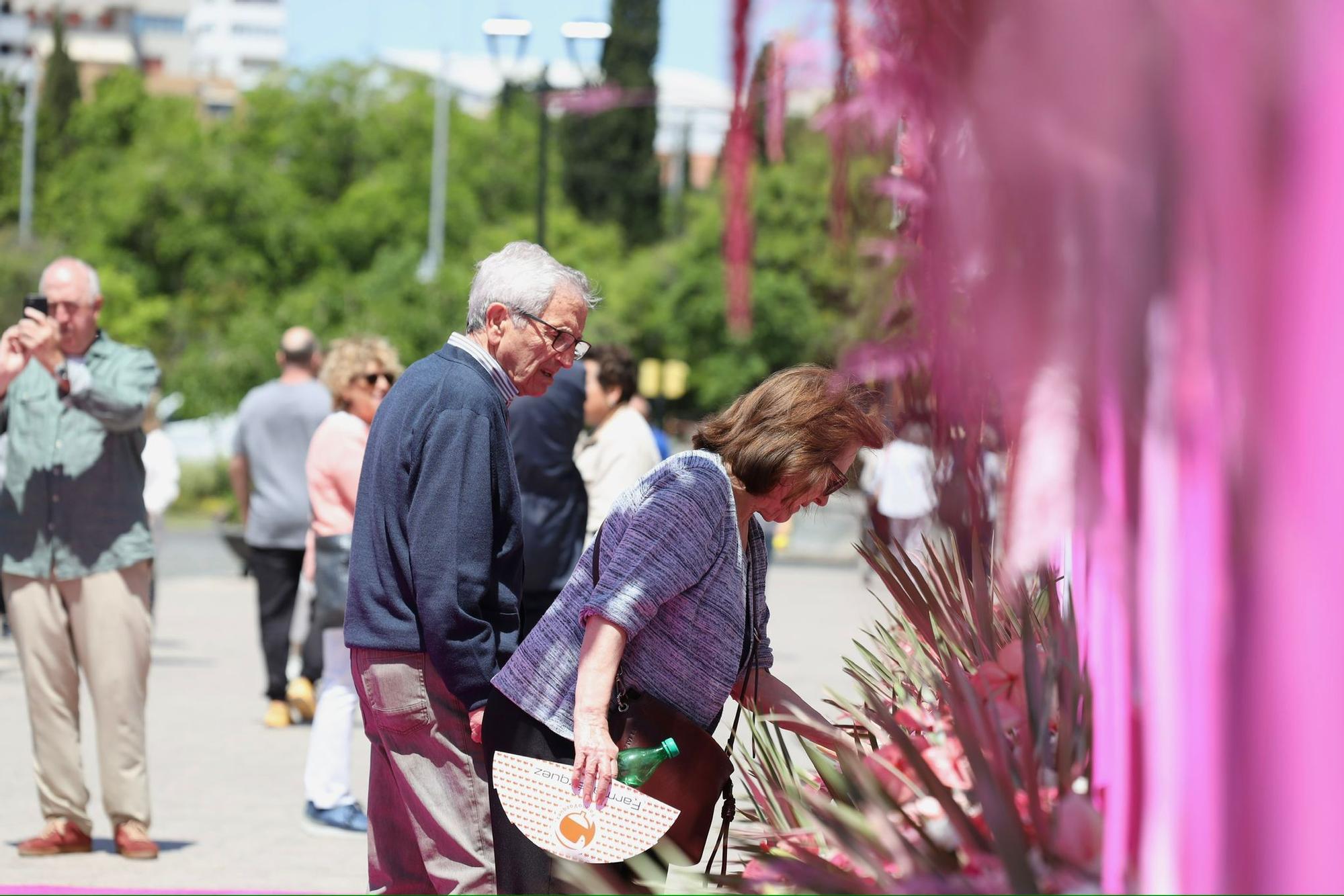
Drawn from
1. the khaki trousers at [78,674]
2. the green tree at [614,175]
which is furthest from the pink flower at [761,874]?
the green tree at [614,175]

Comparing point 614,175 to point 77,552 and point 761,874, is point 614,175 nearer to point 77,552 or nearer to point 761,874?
point 77,552

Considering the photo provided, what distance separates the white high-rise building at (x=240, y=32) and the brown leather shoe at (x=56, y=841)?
139 metres

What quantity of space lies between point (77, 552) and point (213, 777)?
2033 mm

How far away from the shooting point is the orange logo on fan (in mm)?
2826

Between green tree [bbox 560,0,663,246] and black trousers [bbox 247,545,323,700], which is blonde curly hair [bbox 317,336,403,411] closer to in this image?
black trousers [bbox 247,545,323,700]

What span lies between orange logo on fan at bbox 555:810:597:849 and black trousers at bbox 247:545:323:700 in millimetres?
5727

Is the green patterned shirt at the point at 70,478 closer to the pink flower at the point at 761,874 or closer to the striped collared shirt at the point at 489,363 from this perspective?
the striped collared shirt at the point at 489,363

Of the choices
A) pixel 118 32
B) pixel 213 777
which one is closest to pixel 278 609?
pixel 213 777

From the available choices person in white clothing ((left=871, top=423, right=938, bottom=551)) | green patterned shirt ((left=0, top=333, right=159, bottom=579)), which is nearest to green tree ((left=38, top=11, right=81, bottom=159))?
green patterned shirt ((left=0, top=333, right=159, bottom=579))

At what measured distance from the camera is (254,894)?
6.54 ft

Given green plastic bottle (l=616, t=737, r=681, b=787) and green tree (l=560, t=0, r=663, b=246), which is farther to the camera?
green tree (l=560, t=0, r=663, b=246)

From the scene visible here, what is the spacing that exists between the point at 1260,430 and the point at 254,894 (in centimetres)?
128

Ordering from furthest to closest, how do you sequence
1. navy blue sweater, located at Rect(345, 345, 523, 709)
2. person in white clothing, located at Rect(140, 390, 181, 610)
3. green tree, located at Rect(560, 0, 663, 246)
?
green tree, located at Rect(560, 0, 663, 246), person in white clothing, located at Rect(140, 390, 181, 610), navy blue sweater, located at Rect(345, 345, 523, 709)

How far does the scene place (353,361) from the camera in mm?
6449
